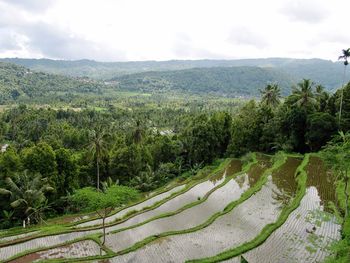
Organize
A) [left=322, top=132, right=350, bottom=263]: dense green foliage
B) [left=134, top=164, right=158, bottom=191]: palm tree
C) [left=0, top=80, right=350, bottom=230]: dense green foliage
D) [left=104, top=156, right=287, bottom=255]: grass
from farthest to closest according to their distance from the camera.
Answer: [left=134, top=164, right=158, bottom=191]: palm tree, [left=0, top=80, right=350, bottom=230]: dense green foliage, [left=104, top=156, right=287, bottom=255]: grass, [left=322, top=132, right=350, bottom=263]: dense green foliage

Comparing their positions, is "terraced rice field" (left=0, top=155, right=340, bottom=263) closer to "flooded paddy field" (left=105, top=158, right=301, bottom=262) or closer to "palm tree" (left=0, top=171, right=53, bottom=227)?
"flooded paddy field" (left=105, top=158, right=301, bottom=262)

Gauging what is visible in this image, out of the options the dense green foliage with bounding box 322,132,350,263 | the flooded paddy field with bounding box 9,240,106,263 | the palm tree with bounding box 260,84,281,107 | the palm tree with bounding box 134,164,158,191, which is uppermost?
the palm tree with bounding box 260,84,281,107

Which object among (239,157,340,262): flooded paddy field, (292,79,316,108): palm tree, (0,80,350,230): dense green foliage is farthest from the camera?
(292,79,316,108): palm tree

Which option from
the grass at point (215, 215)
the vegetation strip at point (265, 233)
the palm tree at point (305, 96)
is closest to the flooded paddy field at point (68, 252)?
the grass at point (215, 215)

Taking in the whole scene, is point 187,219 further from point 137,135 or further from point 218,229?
point 137,135

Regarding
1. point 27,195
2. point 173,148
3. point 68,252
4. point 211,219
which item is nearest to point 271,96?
point 173,148

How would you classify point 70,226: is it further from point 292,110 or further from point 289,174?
point 292,110

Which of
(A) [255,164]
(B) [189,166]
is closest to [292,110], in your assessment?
(A) [255,164]

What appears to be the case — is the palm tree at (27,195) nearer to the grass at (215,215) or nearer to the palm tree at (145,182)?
the palm tree at (145,182)

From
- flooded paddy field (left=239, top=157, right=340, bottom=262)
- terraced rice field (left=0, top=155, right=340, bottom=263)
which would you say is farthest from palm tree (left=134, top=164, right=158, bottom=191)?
flooded paddy field (left=239, top=157, right=340, bottom=262)
